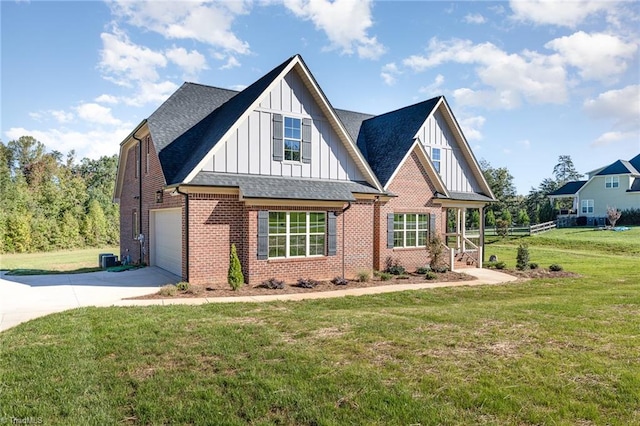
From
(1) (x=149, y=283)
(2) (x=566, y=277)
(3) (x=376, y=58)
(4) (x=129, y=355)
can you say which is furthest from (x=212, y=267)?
(2) (x=566, y=277)

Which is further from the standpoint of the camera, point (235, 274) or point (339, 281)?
Result: point (339, 281)

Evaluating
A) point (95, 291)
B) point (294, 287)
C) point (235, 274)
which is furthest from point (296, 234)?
point (95, 291)

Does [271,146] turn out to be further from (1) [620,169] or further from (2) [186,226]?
(1) [620,169]

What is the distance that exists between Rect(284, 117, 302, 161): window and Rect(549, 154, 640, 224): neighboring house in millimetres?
41525

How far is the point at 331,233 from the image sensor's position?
14281mm

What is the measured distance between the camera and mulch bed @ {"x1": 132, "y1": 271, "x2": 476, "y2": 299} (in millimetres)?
11164

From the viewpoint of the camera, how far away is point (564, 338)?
6.95 metres

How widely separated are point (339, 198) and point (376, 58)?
5822mm

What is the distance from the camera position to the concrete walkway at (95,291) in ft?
30.6

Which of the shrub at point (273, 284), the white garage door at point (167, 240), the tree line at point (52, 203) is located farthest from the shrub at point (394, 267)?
the tree line at point (52, 203)

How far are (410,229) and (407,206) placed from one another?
107 cm

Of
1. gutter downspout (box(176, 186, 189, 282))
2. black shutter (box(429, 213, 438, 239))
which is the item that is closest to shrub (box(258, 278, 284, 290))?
gutter downspout (box(176, 186, 189, 282))

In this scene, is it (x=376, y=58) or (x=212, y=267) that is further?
(x=376, y=58)

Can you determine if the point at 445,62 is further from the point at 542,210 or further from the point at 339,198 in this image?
the point at 542,210
